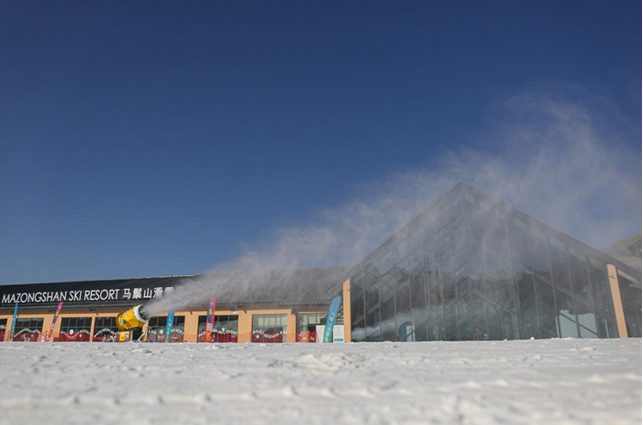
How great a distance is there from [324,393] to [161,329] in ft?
108

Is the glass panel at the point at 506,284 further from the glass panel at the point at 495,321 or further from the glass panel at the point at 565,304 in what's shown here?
the glass panel at the point at 565,304

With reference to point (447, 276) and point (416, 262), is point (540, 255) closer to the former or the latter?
point (447, 276)

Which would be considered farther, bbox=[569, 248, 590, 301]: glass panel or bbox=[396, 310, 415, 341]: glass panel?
bbox=[396, 310, 415, 341]: glass panel

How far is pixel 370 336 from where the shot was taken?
77.0ft

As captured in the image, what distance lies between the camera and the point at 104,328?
35.7m

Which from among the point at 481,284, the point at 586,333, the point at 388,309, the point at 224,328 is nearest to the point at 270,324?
the point at 224,328

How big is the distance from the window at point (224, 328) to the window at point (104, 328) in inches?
293

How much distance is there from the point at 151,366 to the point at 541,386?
420 cm

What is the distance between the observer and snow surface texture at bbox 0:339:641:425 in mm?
2990

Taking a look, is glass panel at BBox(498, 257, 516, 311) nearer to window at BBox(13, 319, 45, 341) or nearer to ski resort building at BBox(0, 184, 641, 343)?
ski resort building at BBox(0, 184, 641, 343)

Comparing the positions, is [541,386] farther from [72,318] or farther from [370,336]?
[72,318]

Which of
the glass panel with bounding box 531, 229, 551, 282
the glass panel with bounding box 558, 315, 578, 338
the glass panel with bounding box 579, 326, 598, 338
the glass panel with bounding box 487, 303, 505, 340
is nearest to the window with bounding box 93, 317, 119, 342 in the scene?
the glass panel with bounding box 487, 303, 505, 340

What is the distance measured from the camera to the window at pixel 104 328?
34.7 meters

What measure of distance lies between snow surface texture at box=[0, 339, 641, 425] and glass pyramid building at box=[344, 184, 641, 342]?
17574 mm
